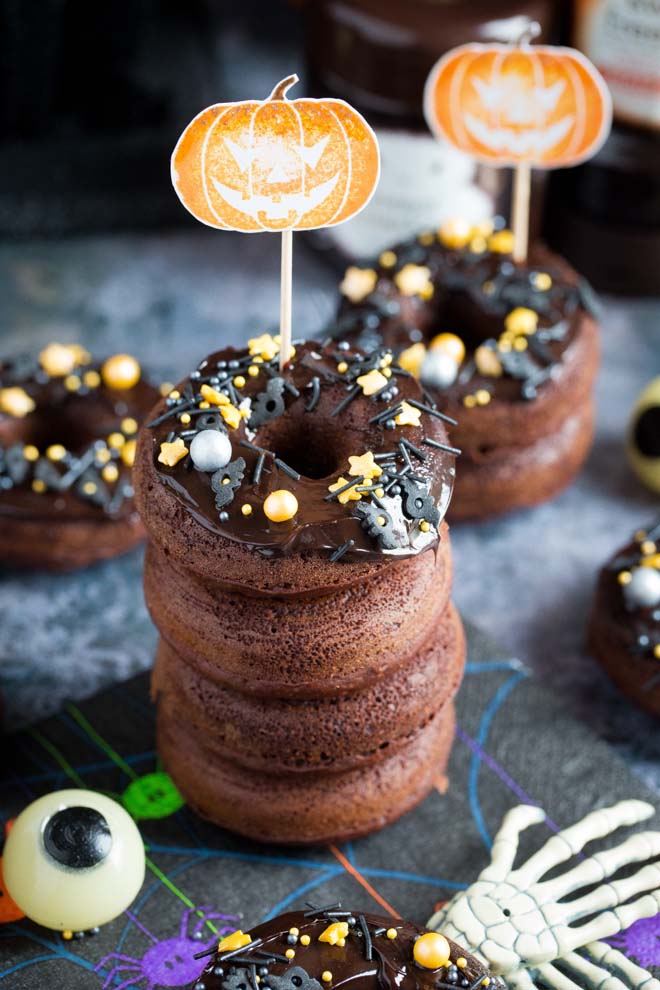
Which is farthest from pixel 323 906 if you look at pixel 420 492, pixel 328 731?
pixel 420 492

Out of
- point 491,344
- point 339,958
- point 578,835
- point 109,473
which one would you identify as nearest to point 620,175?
point 491,344

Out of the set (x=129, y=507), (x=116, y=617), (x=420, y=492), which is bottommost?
(x=116, y=617)

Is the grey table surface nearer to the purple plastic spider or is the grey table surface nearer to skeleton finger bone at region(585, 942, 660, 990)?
skeleton finger bone at region(585, 942, 660, 990)

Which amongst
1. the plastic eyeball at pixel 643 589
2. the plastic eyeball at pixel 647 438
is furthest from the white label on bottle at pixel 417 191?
the plastic eyeball at pixel 643 589

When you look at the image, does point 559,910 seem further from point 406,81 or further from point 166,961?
point 406,81

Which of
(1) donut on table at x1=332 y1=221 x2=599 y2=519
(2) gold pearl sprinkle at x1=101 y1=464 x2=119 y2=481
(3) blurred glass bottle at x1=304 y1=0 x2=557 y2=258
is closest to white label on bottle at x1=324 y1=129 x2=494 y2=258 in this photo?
(3) blurred glass bottle at x1=304 y1=0 x2=557 y2=258

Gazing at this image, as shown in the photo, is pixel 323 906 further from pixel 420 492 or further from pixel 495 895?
pixel 420 492

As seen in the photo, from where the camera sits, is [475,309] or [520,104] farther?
[475,309]
